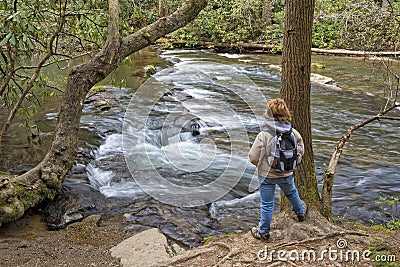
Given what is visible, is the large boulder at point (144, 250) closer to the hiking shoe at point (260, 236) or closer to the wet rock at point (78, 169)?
the hiking shoe at point (260, 236)

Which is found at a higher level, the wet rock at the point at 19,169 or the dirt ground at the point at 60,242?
the wet rock at the point at 19,169

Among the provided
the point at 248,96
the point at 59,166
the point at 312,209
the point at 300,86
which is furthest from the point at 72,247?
the point at 248,96

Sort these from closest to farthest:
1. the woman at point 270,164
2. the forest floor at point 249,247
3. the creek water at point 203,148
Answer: the forest floor at point 249,247, the woman at point 270,164, the creek water at point 203,148

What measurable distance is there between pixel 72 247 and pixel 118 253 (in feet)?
2.03

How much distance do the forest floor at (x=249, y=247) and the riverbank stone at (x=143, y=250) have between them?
0.09m

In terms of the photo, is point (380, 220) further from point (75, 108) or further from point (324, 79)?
point (324, 79)

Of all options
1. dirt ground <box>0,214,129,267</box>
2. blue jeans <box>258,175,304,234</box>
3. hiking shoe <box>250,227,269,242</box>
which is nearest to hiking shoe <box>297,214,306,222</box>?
blue jeans <box>258,175,304,234</box>

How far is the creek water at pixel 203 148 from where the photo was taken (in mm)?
5738

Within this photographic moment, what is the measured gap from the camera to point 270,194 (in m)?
3.74

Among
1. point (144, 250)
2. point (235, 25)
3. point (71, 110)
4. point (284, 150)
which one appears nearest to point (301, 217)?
point (284, 150)

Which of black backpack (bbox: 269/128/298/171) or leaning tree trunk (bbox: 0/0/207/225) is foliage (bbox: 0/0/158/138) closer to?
leaning tree trunk (bbox: 0/0/207/225)

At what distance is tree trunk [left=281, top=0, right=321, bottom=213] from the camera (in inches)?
150

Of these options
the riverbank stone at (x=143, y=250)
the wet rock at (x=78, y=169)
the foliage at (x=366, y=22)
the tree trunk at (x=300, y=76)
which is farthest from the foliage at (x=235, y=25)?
the riverbank stone at (x=143, y=250)

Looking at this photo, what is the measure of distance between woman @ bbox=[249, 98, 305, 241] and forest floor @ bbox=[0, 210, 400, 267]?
0.19 metres
